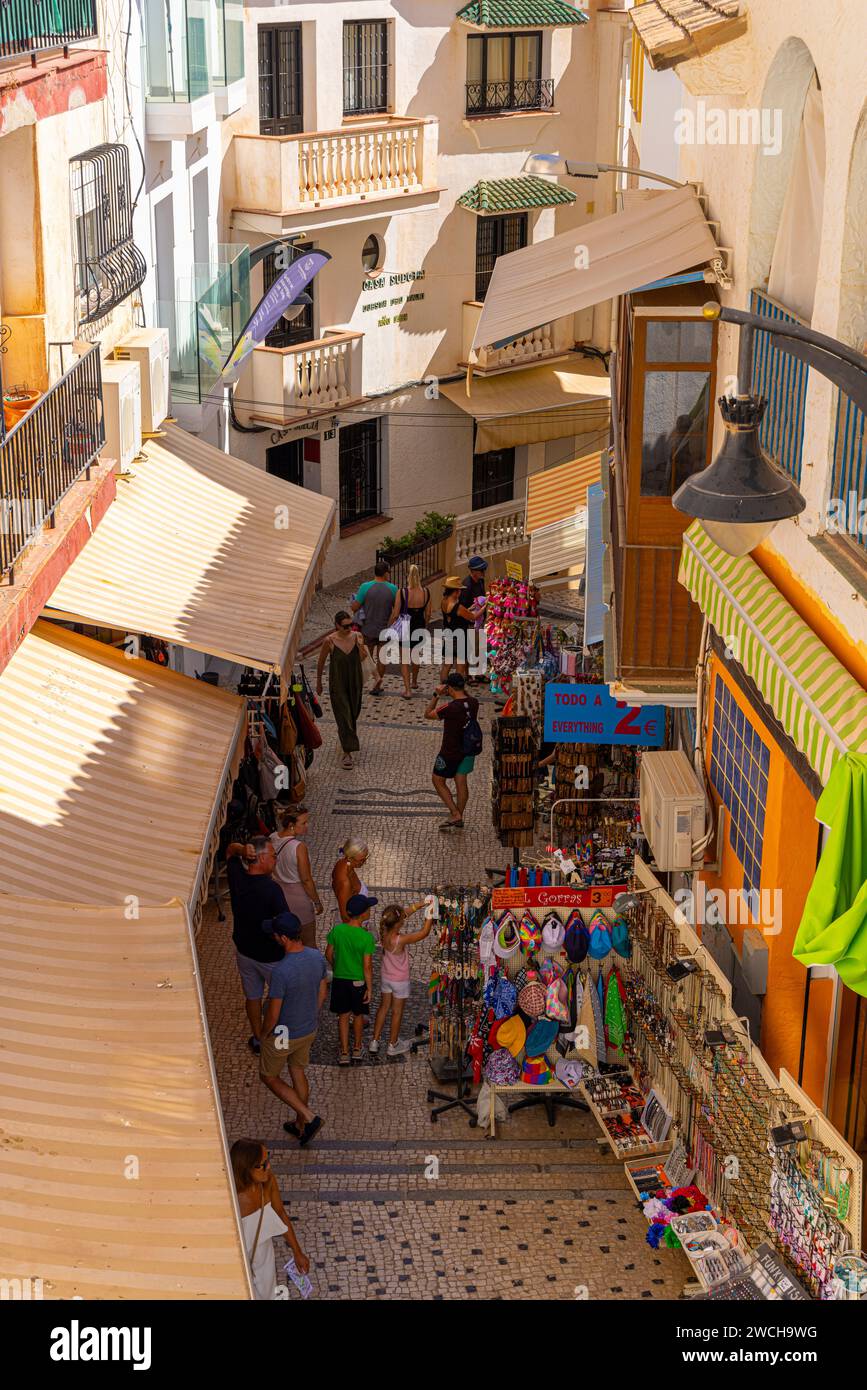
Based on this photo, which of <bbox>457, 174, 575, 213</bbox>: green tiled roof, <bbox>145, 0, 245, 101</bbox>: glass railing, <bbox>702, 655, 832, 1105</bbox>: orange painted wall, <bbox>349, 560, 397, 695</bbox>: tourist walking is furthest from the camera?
<bbox>457, 174, 575, 213</bbox>: green tiled roof

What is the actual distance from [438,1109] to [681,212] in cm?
675

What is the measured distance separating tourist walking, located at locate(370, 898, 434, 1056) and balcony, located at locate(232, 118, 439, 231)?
13293mm

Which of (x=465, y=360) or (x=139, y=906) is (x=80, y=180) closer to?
(x=139, y=906)

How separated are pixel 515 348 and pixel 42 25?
600 inches

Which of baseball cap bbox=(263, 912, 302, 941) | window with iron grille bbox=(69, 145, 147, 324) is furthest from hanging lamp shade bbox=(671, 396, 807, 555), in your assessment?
window with iron grille bbox=(69, 145, 147, 324)

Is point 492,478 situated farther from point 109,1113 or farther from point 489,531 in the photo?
point 109,1113

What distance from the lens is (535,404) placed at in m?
26.7

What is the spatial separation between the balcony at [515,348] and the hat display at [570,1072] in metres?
16.4

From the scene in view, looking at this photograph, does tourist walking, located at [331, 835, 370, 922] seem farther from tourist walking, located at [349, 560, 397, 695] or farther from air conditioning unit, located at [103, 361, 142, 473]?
tourist walking, located at [349, 560, 397, 695]

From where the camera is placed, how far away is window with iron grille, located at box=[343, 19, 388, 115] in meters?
24.2

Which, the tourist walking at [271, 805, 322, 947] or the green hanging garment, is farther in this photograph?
the tourist walking at [271, 805, 322, 947]

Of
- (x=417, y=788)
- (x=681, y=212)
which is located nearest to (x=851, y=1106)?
(x=681, y=212)

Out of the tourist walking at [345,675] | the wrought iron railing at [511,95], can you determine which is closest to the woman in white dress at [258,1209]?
the tourist walking at [345,675]

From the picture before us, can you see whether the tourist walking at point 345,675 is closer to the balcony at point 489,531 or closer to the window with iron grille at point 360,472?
the window with iron grille at point 360,472
